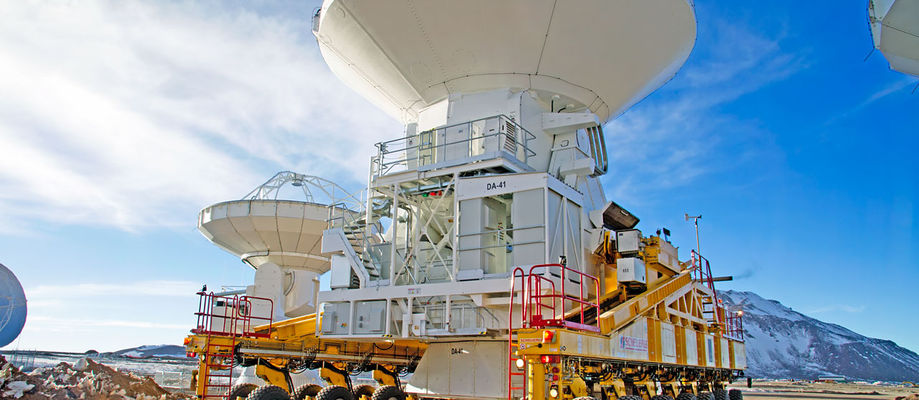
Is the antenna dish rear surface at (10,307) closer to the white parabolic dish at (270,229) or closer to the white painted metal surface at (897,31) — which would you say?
the white parabolic dish at (270,229)

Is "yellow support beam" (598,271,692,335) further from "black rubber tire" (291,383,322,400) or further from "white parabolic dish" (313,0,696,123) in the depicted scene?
"black rubber tire" (291,383,322,400)

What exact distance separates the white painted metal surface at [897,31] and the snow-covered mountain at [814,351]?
390ft

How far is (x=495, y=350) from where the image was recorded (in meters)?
11.7

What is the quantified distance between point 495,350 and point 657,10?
25.4ft

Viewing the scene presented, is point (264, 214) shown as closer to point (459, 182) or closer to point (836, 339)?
point (459, 182)

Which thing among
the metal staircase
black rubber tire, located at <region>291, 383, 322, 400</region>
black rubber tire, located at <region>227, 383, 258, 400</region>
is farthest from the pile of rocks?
the metal staircase

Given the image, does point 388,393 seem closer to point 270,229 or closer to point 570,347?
point 570,347

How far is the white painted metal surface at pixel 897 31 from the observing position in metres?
11.5

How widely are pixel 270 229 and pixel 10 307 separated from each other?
1084cm

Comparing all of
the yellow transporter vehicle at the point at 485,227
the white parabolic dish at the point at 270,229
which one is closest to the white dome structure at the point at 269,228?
the white parabolic dish at the point at 270,229

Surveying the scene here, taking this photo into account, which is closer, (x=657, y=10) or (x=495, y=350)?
(x=495, y=350)

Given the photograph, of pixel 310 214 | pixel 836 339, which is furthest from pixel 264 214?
pixel 836 339

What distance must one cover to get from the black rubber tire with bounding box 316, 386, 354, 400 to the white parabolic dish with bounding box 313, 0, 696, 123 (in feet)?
21.9

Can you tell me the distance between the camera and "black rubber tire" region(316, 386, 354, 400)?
12000 mm
